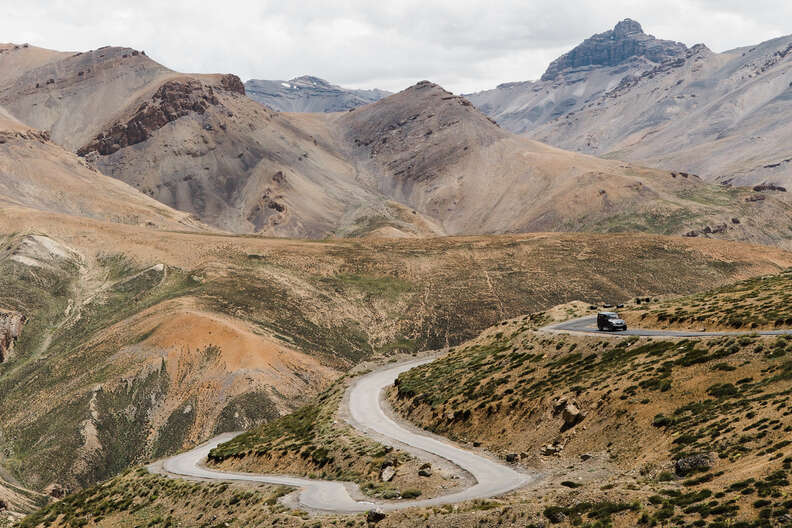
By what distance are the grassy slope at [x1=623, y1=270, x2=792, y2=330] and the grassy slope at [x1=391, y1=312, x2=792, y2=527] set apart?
4.84 m

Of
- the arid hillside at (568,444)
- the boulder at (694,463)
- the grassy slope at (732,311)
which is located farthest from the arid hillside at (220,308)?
the boulder at (694,463)

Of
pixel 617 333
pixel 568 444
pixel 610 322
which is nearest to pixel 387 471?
pixel 568 444

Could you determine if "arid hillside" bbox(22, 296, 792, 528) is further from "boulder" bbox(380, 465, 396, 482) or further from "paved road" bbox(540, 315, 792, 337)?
"paved road" bbox(540, 315, 792, 337)

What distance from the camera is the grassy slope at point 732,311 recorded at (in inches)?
1722

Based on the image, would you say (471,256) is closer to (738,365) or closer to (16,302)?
(16,302)

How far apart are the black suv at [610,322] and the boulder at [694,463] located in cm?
2332

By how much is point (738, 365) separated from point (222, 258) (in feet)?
368

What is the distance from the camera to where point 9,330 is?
372 ft

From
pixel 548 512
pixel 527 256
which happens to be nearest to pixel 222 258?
pixel 527 256

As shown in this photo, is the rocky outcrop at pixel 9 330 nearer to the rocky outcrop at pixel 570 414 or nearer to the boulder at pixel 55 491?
the boulder at pixel 55 491

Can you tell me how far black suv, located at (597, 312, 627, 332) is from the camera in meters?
51.7

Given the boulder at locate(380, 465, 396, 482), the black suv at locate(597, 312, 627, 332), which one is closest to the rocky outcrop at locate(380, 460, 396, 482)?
the boulder at locate(380, 465, 396, 482)

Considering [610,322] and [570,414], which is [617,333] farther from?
[570,414]

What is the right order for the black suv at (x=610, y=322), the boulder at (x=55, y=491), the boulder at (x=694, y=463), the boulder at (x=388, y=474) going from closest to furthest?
the boulder at (x=694, y=463) < the boulder at (x=388, y=474) < the black suv at (x=610, y=322) < the boulder at (x=55, y=491)
